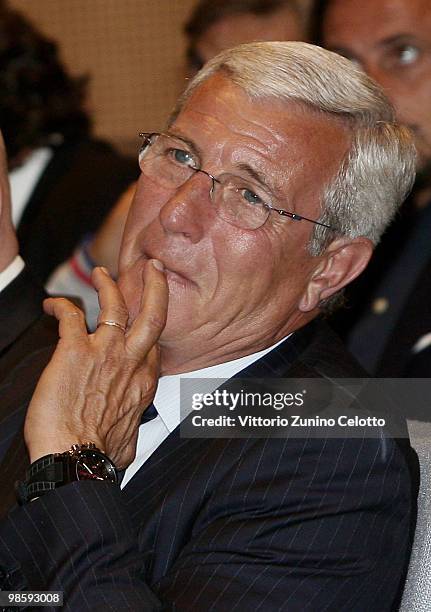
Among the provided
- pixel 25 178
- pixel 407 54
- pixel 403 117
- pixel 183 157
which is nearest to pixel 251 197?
pixel 183 157

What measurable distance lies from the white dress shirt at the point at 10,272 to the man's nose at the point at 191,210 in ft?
1.55

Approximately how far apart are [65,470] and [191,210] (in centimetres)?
52

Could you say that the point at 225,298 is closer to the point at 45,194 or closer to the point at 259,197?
the point at 259,197

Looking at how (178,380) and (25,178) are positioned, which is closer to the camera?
(178,380)

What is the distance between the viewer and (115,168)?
363 centimetres

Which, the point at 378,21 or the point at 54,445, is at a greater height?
the point at 378,21

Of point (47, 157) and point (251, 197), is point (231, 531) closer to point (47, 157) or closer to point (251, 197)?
point (251, 197)

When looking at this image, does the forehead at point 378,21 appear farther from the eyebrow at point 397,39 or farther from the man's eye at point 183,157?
the man's eye at point 183,157

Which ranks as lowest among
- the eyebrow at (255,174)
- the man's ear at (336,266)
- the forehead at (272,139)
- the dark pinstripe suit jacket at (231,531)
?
the dark pinstripe suit jacket at (231,531)

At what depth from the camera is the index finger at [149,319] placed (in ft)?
5.94

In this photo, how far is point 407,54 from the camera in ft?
9.76

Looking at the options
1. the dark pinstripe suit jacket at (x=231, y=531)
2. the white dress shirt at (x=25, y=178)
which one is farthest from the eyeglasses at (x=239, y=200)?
the white dress shirt at (x=25, y=178)

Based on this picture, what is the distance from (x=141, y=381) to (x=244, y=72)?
59cm

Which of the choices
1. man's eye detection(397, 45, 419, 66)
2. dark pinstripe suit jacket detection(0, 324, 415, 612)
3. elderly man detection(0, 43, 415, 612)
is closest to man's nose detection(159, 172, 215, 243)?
elderly man detection(0, 43, 415, 612)
